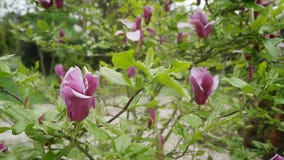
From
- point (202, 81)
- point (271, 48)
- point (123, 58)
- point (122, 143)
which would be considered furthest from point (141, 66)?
point (271, 48)

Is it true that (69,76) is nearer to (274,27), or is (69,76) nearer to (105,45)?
(274,27)

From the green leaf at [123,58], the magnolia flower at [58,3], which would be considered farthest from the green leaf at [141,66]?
the magnolia flower at [58,3]

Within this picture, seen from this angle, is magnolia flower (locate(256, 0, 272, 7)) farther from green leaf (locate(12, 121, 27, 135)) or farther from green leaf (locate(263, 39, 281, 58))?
green leaf (locate(12, 121, 27, 135))

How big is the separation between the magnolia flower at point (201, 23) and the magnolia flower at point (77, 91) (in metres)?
0.55

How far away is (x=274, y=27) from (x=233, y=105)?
0.83 feet

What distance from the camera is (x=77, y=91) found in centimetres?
55

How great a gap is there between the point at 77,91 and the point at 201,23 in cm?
61

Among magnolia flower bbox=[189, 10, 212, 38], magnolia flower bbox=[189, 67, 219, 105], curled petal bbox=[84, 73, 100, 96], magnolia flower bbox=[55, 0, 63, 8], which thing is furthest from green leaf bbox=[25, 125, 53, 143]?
magnolia flower bbox=[55, 0, 63, 8]

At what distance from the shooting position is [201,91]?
2.64 feet

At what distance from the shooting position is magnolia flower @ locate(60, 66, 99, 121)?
21.7 inches

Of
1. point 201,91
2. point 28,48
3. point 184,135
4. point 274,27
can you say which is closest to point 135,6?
point 274,27

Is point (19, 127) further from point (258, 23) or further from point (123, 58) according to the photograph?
point (258, 23)

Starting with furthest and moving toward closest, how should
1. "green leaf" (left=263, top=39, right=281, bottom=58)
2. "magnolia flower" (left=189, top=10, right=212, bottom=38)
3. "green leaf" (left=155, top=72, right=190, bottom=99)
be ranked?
"magnolia flower" (left=189, top=10, right=212, bottom=38) < "green leaf" (left=263, top=39, right=281, bottom=58) < "green leaf" (left=155, top=72, right=190, bottom=99)

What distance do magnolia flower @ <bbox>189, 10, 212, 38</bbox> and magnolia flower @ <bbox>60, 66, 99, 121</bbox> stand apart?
0.55 meters
